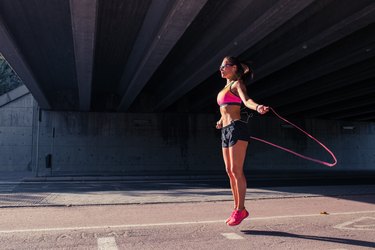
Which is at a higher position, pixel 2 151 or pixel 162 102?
pixel 162 102

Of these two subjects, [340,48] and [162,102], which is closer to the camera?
[340,48]

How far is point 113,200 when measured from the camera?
884cm

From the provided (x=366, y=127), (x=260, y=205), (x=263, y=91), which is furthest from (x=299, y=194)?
(x=366, y=127)

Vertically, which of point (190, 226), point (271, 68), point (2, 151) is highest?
point (271, 68)

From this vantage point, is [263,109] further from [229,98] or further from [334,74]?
[334,74]

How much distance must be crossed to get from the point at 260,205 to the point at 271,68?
7.28 metres

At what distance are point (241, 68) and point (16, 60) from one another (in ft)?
35.8

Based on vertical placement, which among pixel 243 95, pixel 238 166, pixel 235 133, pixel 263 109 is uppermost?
pixel 243 95

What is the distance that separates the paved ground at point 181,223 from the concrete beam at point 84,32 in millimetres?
4196

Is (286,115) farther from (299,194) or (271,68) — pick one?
(299,194)

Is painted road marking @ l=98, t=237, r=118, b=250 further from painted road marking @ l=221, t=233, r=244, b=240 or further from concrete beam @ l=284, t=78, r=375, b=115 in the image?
concrete beam @ l=284, t=78, r=375, b=115

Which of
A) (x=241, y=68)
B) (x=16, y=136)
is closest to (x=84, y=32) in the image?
(x=241, y=68)

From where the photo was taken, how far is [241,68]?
4902 millimetres

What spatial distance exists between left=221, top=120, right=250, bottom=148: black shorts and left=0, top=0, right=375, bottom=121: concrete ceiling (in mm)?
3920
